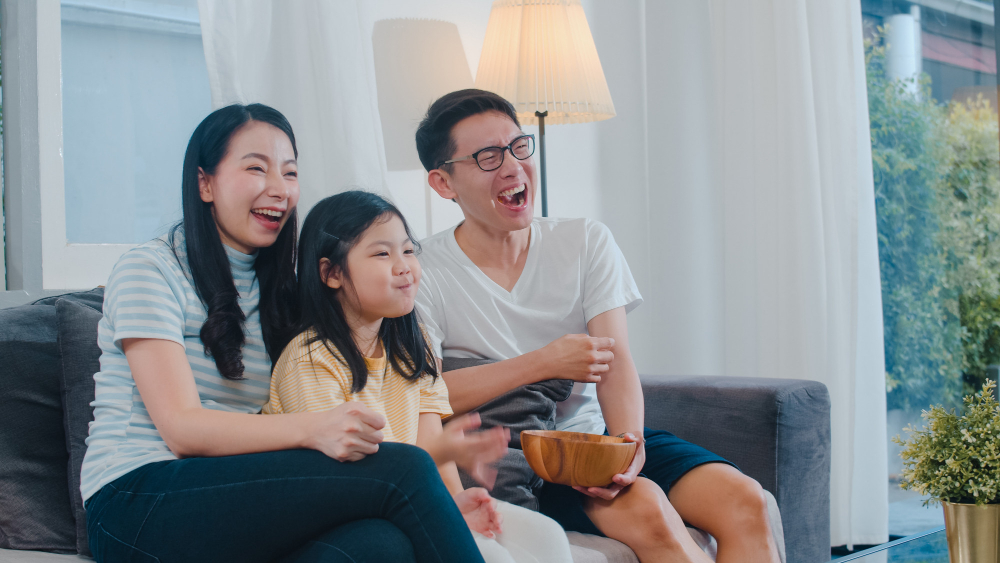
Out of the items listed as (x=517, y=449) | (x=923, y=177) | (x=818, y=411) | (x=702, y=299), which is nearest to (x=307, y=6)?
(x=517, y=449)

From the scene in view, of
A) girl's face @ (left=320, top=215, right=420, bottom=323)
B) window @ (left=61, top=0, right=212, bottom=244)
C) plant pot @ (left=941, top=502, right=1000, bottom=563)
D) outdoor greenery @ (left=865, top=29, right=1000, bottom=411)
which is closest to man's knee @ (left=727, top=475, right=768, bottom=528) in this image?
plant pot @ (left=941, top=502, right=1000, bottom=563)

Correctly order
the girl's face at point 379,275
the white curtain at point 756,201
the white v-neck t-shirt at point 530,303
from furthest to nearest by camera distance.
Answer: the white curtain at point 756,201 → the white v-neck t-shirt at point 530,303 → the girl's face at point 379,275

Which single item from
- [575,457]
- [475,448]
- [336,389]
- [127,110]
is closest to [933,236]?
[575,457]

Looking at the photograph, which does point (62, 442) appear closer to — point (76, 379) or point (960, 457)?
point (76, 379)

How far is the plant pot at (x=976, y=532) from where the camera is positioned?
42.4 inches

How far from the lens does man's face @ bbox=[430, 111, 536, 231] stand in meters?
1.55

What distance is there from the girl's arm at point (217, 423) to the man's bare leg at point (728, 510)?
60 cm

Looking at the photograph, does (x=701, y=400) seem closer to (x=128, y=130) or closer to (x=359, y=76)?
(x=359, y=76)

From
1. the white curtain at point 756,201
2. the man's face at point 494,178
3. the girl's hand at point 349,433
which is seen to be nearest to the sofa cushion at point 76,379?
the girl's hand at point 349,433

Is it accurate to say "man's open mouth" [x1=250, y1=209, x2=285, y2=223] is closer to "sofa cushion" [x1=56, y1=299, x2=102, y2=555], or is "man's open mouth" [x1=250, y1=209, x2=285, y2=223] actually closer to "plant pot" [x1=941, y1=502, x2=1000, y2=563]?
"sofa cushion" [x1=56, y1=299, x2=102, y2=555]

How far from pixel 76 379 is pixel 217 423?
380 millimetres

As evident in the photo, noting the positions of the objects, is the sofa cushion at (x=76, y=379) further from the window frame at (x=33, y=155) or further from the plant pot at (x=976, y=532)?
the plant pot at (x=976, y=532)

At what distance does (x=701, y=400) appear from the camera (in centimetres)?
157

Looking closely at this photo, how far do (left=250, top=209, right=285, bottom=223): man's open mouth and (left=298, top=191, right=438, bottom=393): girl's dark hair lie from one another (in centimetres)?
7
